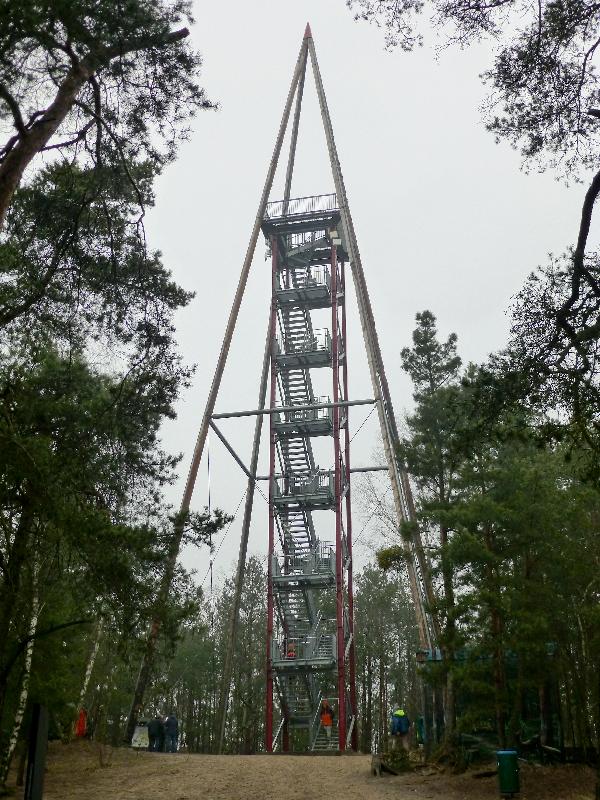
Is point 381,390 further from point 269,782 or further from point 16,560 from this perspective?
point 16,560

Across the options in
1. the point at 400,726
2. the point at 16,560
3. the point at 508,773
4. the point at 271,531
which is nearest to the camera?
the point at 16,560

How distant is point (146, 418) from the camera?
1034 cm

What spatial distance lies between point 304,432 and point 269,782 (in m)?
11.4

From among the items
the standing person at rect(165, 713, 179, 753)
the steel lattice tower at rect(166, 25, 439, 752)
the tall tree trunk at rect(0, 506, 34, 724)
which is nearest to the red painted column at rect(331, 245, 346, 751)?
the steel lattice tower at rect(166, 25, 439, 752)

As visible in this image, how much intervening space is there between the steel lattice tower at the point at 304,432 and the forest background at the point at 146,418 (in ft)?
16.9

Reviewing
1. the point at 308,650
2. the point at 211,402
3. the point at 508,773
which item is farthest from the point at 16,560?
the point at 308,650

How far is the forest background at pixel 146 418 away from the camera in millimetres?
7422

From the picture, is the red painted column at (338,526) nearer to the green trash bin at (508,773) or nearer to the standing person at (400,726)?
the standing person at (400,726)

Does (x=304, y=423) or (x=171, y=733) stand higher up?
(x=304, y=423)

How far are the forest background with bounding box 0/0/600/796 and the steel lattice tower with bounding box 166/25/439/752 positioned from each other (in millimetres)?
5165

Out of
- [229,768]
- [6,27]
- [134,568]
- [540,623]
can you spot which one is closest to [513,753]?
[540,623]

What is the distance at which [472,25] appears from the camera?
291 inches

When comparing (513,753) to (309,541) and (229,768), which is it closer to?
(229,768)

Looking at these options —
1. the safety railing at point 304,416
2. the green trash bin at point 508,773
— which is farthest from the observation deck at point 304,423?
the green trash bin at point 508,773
